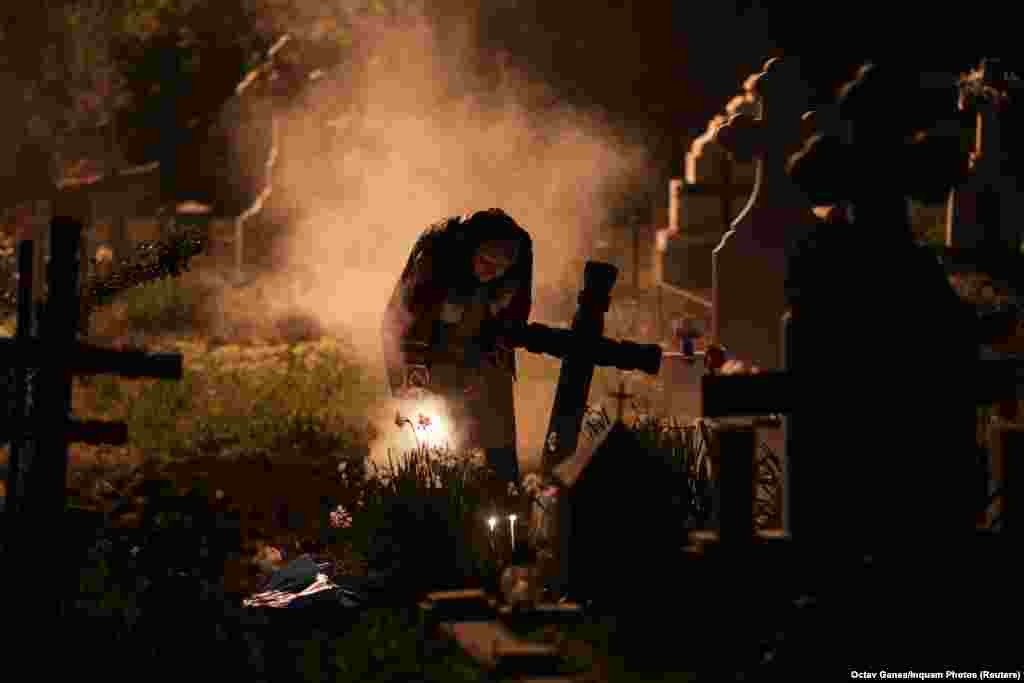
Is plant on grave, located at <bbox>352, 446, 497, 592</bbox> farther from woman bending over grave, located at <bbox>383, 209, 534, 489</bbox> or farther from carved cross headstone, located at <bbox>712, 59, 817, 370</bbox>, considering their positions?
carved cross headstone, located at <bbox>712, 59, 817, 370</bbox>

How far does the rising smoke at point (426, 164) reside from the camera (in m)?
22.9

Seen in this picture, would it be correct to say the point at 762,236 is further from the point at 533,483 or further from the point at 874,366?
the point at 874,366

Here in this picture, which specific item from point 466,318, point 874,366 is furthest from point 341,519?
point 874,366

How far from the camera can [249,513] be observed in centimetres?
1066

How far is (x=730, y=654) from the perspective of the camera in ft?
22.0

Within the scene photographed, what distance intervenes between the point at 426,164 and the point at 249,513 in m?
13.8

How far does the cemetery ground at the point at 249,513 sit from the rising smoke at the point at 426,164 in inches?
162

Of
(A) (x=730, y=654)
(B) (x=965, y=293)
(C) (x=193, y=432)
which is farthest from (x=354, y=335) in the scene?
(A) (x=730, y=654)

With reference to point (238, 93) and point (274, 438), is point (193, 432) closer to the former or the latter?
point (274, 438)

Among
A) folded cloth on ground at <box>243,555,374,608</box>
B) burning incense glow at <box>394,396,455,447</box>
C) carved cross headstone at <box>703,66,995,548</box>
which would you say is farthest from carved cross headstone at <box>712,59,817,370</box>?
carved cross headstone at <box>703,66,995,548</box>

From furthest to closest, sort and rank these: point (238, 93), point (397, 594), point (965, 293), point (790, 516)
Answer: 1. point (238, 93)
2. point (965, 293)
3. point (397, 594)
4. point (790, 516)

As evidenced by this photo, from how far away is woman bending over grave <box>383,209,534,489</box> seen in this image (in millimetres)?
9273

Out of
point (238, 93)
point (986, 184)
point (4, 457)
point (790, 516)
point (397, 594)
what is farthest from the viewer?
point (238, 93)

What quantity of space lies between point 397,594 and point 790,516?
251cm
